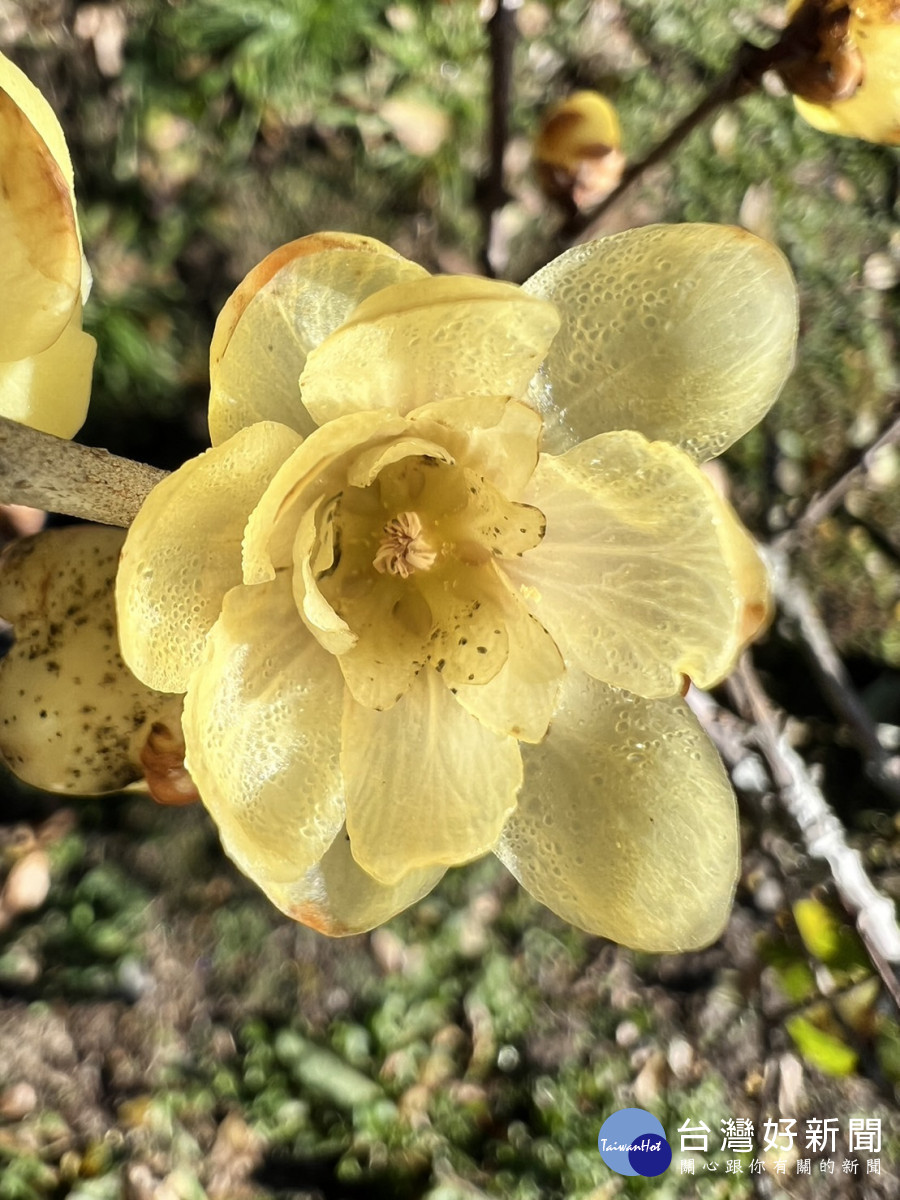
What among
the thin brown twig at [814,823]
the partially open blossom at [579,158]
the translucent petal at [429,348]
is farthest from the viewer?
the thin brown twig at [814,823]

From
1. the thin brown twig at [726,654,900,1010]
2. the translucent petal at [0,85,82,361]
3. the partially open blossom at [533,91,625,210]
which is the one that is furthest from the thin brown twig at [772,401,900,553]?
the translucent petal at [0,85,82,361]

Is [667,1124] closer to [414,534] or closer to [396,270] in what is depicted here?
[414,534]

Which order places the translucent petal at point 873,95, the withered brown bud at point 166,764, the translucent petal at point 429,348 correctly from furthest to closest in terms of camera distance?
the withered brown bud at point 166,764, the translucent petal at point 873,95, the translucent petal at point 429,348

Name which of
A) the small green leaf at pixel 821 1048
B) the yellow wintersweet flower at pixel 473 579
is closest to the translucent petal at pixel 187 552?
the yellow wintersweet flower at pixel 473 579

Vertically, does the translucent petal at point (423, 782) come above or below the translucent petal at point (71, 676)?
above

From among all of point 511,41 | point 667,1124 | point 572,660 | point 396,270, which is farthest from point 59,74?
point 667,1124

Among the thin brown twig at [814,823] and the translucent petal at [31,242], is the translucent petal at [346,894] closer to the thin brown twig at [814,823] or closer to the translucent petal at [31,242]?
the translucent petal at [31,242]

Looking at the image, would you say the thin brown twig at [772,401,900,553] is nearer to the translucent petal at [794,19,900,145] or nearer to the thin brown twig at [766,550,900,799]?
the thin brown twig at [766,550,900,799]
